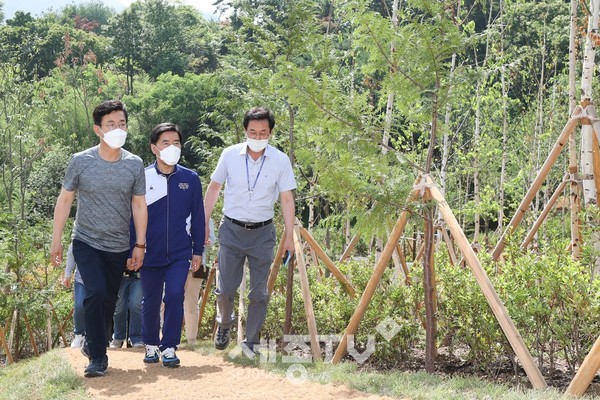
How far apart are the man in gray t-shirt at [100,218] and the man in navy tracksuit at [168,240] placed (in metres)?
0.37

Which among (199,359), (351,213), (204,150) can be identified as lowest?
(199,359)

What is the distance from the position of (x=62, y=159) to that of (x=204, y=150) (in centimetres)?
1901

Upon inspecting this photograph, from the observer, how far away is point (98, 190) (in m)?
5.41

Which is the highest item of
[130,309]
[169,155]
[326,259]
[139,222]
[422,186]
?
[169,155]

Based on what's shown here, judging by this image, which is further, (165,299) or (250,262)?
(250,262)

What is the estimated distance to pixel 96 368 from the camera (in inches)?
214

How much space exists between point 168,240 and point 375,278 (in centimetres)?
164

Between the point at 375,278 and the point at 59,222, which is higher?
the point at 59,222

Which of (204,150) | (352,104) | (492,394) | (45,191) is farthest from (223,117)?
(45,191)

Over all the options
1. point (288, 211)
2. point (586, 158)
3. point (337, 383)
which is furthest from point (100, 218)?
point (586, 158)

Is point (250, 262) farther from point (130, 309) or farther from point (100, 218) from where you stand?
point (130, 309)

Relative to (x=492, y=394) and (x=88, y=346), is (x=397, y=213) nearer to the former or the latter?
(x=492, y=394)

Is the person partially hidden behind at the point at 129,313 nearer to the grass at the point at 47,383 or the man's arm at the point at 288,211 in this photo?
the grass at the point at 47,383

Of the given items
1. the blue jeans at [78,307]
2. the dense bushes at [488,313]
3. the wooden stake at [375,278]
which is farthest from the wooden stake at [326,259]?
the blue jeans at [78,307]
